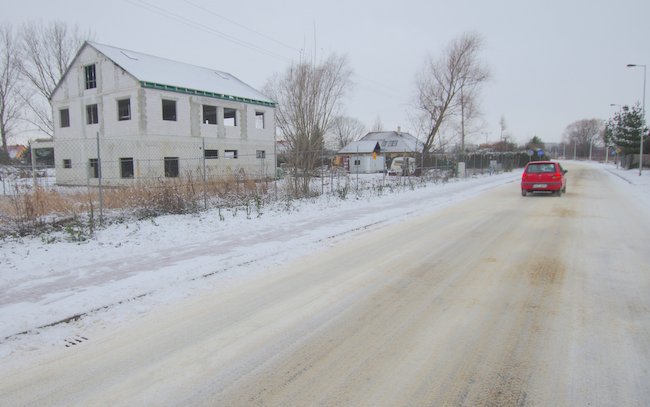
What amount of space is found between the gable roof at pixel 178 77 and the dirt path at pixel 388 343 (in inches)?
961

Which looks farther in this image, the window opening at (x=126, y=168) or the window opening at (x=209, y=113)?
the window opening at (x=209, y=113)

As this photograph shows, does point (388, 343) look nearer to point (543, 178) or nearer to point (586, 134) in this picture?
point (543, 178)

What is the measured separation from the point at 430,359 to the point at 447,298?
→ 162cm

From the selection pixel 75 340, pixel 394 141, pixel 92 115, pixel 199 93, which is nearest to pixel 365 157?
pixel 394 141

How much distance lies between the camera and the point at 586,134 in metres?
134

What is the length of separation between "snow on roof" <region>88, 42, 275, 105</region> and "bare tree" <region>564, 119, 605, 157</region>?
123071 mm

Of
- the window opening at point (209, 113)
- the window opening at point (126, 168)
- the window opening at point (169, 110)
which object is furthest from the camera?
the window opening at point (209, 113)

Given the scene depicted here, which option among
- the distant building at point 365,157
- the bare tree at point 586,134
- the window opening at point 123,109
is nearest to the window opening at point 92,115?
the window opening at point 123,109

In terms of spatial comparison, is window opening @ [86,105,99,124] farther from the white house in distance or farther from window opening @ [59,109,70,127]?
window opening @ [59,109,70,127]

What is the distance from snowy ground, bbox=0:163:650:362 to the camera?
4426 millimetres

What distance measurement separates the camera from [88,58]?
27906 millimetres

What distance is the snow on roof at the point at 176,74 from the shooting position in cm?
2670

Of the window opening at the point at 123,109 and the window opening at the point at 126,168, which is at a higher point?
the window opening at the point at 123,109

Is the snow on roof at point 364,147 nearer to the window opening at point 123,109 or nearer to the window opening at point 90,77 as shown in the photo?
the window opening at point 123,109
